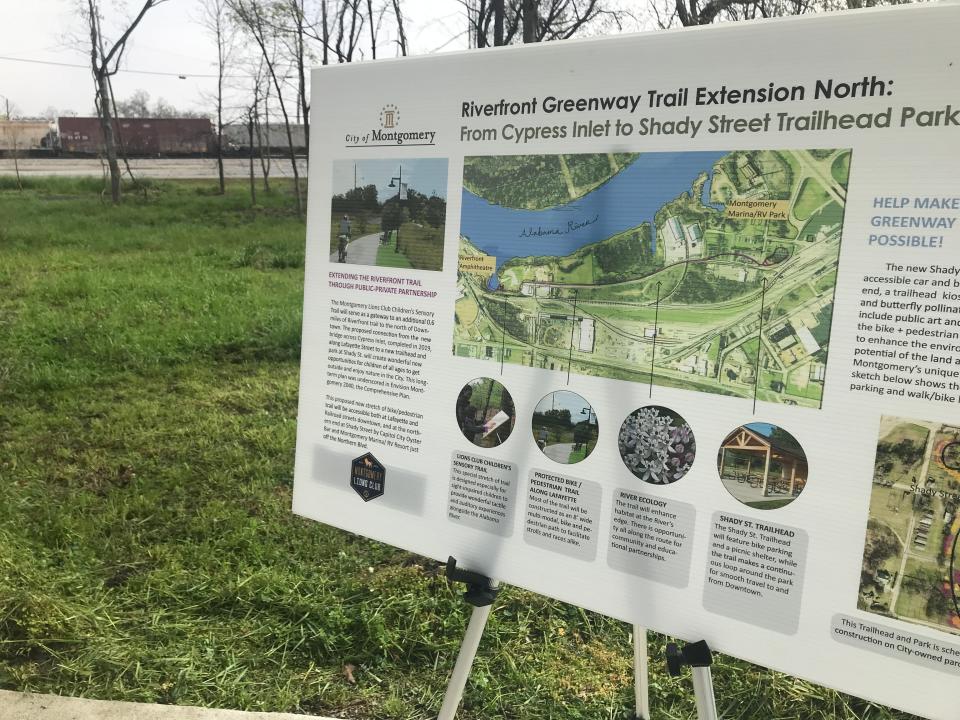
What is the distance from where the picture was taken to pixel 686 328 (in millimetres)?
1432

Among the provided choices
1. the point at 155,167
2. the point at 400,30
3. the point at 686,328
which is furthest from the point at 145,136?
the point at 686,328

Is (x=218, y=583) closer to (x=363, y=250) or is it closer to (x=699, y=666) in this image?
(x=363, y=250)

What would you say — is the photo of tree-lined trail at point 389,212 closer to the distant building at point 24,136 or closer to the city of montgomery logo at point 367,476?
the city of montgomery logo at point 367,476

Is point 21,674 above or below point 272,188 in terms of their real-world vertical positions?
below

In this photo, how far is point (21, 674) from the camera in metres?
2.73

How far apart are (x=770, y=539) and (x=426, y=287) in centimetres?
89

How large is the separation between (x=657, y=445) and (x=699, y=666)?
16.5 inches

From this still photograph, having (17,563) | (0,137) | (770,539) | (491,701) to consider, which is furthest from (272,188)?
(770,539)

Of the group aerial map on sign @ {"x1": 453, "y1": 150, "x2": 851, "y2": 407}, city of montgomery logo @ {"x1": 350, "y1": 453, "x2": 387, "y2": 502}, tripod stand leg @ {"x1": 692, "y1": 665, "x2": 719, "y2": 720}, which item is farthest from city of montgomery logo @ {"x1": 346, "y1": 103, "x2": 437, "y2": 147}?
tripod stand leg @ {"x1": 692, "y1": 665, "x2": 719, "y2": 720}

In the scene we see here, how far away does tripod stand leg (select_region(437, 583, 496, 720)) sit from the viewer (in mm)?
1809

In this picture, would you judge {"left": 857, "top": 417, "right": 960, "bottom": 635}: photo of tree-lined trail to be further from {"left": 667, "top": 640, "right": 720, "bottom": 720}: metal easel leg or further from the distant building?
the distant building

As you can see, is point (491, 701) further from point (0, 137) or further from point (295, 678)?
point (0, 137)

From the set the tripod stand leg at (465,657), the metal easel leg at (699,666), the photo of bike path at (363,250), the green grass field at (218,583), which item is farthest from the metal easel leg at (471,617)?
the green grass field at (218,583)

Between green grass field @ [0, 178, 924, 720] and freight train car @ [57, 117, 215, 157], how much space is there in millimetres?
8512
